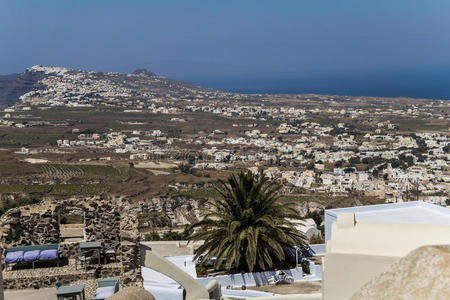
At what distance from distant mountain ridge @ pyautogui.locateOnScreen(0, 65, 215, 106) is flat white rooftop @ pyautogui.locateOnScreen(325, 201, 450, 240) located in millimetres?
125769

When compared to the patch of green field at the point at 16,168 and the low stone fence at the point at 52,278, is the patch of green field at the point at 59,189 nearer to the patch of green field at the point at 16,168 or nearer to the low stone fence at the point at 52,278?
the patch of green field at the point at 16,168

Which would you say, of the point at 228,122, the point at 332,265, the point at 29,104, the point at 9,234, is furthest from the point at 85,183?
the point at 29,104

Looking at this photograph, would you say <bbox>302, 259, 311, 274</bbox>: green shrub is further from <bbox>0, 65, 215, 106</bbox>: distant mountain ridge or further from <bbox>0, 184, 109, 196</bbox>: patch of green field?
<bbox>0, 65, 215, 106</bbox>: distant mountain ridge

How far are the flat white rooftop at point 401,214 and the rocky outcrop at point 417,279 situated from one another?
1035 centimetres

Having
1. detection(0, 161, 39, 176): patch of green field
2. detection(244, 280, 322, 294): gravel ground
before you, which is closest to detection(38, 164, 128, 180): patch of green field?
detection(0, 161, 39, 176): patch of green field

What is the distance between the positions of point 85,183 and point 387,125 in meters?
73.3

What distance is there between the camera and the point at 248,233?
12.1 m

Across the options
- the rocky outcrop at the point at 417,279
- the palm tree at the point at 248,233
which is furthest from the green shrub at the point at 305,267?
the rocky outcrop at the point at 417,279

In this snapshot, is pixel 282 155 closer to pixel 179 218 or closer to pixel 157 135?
pixel 157 135

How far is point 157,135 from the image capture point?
95.4 meters

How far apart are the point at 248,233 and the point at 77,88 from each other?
15401 cm

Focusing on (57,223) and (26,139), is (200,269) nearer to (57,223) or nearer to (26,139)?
(57,223)

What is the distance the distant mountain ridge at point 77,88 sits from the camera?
143m

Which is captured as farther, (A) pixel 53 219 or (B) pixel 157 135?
(B) pixel 157 135
